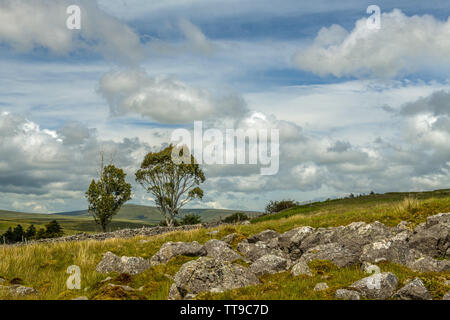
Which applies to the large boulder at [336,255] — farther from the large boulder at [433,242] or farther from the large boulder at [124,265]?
the large boulder at [124,265]

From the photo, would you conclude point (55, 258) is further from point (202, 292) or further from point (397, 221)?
point (397, 221)

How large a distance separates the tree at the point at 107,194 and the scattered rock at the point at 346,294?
58.2 meters

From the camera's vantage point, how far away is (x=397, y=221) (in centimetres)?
2298

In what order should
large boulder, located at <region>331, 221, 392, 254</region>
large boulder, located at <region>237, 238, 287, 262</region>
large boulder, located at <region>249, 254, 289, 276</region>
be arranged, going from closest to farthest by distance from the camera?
large boulder, located at <region>249, 254, 289, 276</region> → large boulder, located at <region>331, 221, 392, 254</region> → large boulder, located at <region>237, 238, 287, 262</region>

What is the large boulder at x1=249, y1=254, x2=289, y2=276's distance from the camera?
556 inches

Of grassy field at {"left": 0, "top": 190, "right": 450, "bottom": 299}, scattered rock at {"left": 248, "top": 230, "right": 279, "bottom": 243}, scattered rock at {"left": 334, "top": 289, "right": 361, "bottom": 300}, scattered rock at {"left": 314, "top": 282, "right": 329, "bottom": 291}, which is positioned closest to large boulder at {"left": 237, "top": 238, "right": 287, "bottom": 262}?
scattered rock at {"left": 248, "top": 230, "right": 279, "bottom": 243}

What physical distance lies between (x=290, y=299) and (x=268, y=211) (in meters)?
63.8

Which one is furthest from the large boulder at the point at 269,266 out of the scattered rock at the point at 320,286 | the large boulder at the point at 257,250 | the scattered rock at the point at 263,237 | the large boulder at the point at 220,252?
the scattered rock at the point at 263,237

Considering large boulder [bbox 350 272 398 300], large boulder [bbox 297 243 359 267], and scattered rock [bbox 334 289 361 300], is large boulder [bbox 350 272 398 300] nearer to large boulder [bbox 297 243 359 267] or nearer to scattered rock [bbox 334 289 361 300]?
scattered rock [bbox 334 289 361 300]

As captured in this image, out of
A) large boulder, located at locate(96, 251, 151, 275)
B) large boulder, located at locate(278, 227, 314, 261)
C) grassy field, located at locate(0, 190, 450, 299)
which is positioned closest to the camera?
grassy field, located at locate(0, 190, 450, 299)

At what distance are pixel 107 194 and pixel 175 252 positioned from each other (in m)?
50.8

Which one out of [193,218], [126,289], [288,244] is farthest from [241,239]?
[193,218]

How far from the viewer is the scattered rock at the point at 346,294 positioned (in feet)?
30.9

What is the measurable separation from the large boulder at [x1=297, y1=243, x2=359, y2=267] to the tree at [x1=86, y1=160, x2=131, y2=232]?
5349cm
